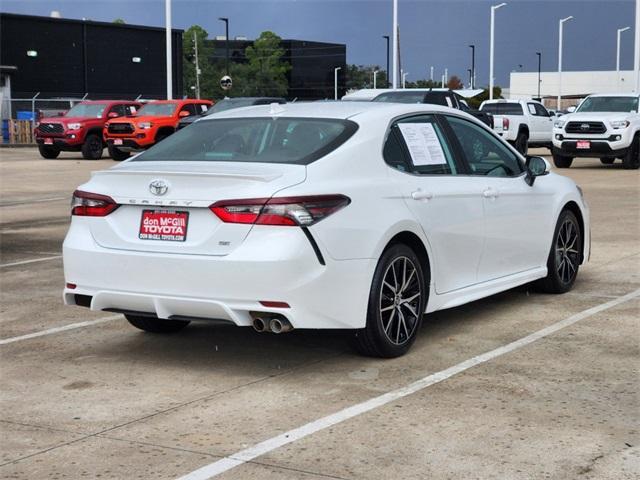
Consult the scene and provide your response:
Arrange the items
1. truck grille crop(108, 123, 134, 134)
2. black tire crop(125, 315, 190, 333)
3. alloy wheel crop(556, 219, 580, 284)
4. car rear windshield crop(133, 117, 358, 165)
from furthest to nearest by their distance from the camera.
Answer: truck grille crop(108, 123, 134, 134), alloy wheel crop(556, 219, 580, 284), black tire crop(125, 315, 190, 333), car rear windshield crop(133, 117, 358, 165)

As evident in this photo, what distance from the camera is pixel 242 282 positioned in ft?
18.9

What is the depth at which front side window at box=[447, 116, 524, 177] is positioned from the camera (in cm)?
751

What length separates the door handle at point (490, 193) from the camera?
24.3ft

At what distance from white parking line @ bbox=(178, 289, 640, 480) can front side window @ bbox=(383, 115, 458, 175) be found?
48.8 inches

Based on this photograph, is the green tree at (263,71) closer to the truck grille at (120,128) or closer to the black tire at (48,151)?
the black tire at (48,151)

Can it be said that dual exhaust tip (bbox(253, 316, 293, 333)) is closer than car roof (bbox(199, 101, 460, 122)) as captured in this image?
Yes

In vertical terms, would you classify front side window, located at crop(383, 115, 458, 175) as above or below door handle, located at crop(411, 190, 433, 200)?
above

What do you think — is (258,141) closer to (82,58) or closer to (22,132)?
(22,132)

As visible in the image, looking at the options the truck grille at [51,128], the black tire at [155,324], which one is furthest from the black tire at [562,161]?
the black tire at [155,324]

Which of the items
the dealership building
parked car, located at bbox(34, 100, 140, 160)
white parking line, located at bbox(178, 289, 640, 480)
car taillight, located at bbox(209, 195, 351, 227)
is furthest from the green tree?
car taillight, located at bbox(209, 195, 351, 227)

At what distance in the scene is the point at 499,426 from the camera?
5.06m

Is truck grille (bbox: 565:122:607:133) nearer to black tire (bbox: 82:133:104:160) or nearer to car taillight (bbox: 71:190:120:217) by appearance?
black tire (bbox: 82:133:104:160)

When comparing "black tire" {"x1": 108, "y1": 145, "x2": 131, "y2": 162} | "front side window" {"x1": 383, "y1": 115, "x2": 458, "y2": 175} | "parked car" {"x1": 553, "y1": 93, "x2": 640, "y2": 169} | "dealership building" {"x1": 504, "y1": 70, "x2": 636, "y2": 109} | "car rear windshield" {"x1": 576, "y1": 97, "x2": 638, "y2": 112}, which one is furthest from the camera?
"dealership building" {"x1": 504, "y1": 70, "x2": 636, "y2": 109}

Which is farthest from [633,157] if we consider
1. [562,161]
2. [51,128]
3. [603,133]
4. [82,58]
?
[82,58]
